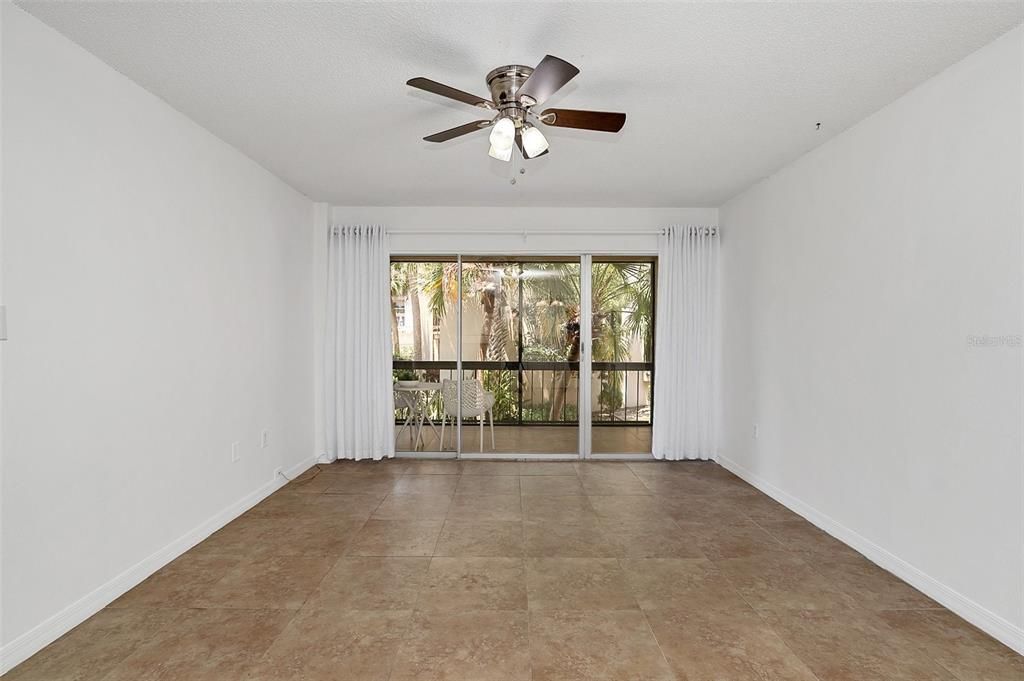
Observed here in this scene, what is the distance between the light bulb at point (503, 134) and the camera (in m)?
2.36

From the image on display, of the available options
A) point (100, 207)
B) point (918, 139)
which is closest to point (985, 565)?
point (918, 139)

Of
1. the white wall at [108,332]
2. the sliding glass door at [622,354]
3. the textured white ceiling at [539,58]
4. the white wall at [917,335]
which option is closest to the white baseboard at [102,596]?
the white wall at [108,332]

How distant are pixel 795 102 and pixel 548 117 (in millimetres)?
1407

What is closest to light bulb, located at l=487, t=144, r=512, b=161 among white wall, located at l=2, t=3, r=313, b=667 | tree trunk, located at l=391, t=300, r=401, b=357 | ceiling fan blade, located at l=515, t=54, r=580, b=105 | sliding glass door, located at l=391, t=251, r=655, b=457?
ceiling fan blade, located at l=515, t=54, r=580, b=105

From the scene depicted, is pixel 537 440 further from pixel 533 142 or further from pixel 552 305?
pixel 533 142

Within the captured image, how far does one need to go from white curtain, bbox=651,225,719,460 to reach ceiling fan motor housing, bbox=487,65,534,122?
10.2ft

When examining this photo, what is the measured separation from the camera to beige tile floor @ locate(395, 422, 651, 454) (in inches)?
214

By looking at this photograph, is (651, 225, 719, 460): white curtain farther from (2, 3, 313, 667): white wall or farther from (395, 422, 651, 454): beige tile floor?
(2, 3, 313, 667): white wall

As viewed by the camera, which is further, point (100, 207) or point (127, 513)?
point (127, 513)

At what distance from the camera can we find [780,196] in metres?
4.03

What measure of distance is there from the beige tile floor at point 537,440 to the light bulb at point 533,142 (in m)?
3.35

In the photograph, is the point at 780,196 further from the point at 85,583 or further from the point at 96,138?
the point at 85,583

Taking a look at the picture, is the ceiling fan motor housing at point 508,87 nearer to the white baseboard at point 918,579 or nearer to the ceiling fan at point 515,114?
the ceiling fan at point 515,114

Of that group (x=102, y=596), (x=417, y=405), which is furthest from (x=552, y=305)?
(x=102, y=596)
